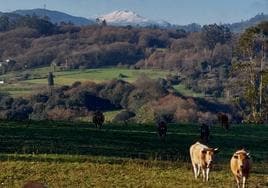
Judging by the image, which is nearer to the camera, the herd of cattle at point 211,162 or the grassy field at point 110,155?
the herd of cattle at point 211,162

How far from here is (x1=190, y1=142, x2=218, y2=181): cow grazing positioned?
2252 cm

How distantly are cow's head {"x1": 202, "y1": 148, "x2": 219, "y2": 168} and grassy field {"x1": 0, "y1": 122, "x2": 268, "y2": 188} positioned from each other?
2.67 ft

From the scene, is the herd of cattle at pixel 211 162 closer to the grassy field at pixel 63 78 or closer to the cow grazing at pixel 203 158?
the cow grazing at pixel 203 158

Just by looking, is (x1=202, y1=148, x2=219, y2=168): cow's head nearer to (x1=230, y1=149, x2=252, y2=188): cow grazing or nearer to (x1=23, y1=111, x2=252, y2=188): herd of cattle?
(x1=23, y1=111, x2=252, y2=188): herd of cattle

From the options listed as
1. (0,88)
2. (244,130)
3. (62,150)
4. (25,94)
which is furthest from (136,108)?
(62,150)

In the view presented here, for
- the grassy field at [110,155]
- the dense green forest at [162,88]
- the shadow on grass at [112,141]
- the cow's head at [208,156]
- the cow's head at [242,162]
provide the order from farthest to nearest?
Answer: the dense green forest at [162,88], the shadow on grass at [112,141], the grassy field at [110,155], the cow's head at [208,156], the cow's head at [242,162]

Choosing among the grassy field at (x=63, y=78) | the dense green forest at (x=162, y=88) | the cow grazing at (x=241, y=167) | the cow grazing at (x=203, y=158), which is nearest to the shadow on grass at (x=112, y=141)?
the cow grazing at (x=203, y=158)

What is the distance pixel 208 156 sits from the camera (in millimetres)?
22531

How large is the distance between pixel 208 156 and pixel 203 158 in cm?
37

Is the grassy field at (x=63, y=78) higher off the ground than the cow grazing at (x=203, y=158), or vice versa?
the grassy field at (x=63, y=78)

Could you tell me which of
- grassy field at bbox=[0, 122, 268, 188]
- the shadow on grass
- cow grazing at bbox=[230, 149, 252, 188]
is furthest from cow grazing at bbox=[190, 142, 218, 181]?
the shadow on grass

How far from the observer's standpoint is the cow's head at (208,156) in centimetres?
2243

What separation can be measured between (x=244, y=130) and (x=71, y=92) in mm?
68553

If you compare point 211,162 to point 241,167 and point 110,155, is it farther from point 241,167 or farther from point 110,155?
point 110,155
